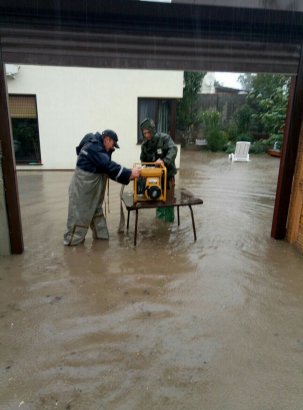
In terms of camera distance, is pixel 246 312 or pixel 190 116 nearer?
pixel 246 312

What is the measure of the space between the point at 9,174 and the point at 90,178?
95 cm

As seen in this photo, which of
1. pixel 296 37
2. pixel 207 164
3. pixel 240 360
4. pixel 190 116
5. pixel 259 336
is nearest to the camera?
pixel 240 360

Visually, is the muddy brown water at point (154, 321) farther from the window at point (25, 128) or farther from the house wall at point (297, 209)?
the window at point (25, 128)

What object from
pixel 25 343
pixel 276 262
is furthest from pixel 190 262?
pixel 25 343

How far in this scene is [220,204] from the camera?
6.32 meters

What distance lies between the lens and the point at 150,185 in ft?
13.5

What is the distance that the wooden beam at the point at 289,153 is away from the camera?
4.00 metres

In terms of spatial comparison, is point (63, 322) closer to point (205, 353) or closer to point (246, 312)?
point (205, 353)

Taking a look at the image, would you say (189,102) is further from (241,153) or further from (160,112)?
(160,112)

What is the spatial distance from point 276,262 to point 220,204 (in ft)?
8.39

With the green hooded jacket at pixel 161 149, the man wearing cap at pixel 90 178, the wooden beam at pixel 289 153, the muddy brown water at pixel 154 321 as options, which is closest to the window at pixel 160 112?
the green hooded jacket at pixel 161 149

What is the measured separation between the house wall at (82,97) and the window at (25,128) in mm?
176

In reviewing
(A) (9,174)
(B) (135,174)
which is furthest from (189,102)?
(A) (9,174)

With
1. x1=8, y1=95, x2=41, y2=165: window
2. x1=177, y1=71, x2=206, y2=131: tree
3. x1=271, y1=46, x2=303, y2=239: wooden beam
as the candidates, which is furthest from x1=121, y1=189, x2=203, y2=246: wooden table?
x1=177, y1=71, x2=206, y2=131: tree
